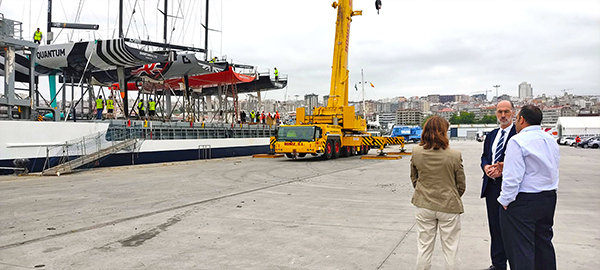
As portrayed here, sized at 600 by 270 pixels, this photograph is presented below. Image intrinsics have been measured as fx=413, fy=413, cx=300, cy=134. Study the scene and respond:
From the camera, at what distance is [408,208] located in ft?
27.0

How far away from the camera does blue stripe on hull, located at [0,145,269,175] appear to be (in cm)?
1644

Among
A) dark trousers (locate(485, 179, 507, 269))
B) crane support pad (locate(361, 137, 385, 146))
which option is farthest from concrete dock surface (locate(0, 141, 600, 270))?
crane support pad (locate(361, 137, 385, 146))

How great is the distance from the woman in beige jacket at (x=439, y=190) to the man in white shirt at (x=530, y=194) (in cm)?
→ 44

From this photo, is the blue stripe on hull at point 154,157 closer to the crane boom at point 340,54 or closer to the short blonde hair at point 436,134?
the crane boom at point 340,54

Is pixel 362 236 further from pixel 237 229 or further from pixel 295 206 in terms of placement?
pixel 295 206

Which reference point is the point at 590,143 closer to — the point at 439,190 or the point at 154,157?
the point at 154,157

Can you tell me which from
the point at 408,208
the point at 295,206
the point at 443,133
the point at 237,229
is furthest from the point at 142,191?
the point at 443,133

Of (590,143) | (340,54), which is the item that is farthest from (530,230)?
(590,143)

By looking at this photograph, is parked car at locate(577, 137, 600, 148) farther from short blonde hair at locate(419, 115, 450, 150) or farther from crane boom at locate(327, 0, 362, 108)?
short blonde hair at locate(419, 115, 450, 150)

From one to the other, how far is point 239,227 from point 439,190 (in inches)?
145

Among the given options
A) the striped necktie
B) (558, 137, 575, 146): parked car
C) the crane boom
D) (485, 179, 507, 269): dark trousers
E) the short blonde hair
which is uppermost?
the crane boom

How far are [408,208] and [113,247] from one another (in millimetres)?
5399

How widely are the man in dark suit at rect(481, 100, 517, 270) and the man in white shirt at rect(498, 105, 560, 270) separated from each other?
53cm

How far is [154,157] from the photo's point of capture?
2233cm
